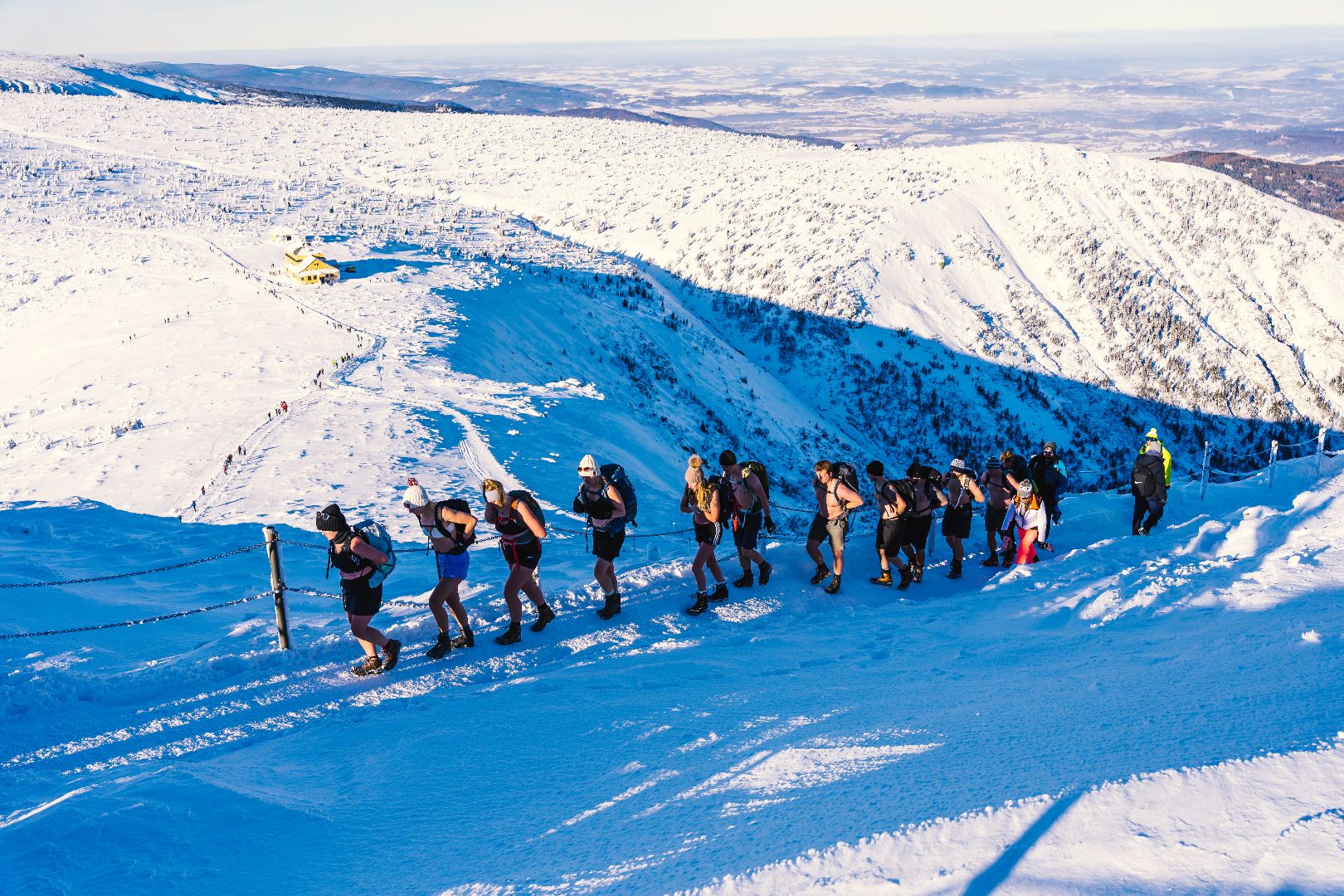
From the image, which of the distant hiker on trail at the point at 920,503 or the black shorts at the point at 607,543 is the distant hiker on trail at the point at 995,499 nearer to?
the distant hiker on trail at the point at 920,503

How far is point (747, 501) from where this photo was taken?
30.0 feet

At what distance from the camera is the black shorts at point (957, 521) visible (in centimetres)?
1060

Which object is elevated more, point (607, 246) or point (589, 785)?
point (607, 246)

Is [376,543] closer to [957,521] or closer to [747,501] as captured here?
[747,501]

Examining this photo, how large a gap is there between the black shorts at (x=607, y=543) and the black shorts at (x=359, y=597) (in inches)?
83.7

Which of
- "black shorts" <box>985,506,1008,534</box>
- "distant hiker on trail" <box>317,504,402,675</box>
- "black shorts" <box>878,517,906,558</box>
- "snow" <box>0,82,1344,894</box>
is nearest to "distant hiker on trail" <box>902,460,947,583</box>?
"black shorts" <box>878,517,906,558</box>

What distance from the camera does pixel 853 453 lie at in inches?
1219

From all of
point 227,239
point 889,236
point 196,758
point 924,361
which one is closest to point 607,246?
point 889,236

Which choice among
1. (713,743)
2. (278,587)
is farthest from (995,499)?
(278,587)

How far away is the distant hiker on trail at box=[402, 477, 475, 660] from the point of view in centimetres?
752

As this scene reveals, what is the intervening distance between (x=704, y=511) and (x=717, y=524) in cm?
26

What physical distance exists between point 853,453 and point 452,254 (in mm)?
16250

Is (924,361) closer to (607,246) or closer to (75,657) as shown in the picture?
(607,246)

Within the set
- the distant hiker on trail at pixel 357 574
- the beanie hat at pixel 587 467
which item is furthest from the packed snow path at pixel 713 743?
the beanie hat at pixel 587 467
